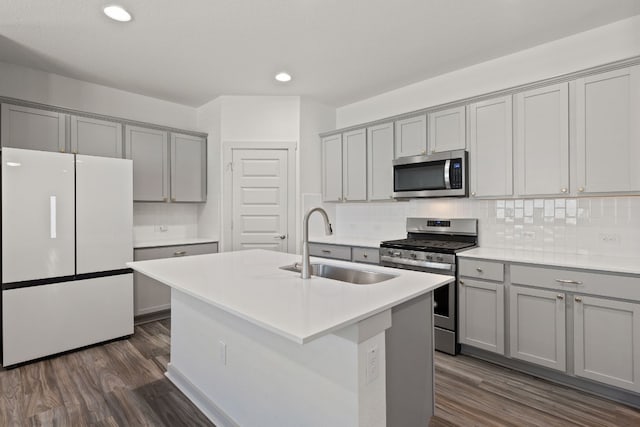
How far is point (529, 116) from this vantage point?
2.79 metres

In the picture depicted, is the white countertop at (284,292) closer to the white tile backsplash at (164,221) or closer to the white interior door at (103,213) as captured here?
the white interior door at (103,213)

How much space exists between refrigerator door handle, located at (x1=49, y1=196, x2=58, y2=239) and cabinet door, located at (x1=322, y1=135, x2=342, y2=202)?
9.19ft

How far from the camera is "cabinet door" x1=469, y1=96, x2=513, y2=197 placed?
115 inches

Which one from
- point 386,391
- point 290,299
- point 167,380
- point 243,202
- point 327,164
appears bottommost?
point 167,380

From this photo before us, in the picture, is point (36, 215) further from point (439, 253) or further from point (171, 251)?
point (439, 253)

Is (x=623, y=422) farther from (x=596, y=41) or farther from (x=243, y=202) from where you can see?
(x=243, y=202)

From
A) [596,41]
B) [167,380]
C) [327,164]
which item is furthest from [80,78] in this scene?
[596,41]

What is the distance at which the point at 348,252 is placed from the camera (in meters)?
3.83

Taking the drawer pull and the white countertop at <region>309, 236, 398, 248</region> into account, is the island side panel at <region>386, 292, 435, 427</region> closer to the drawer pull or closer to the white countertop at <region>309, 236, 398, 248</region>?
the drawer pull

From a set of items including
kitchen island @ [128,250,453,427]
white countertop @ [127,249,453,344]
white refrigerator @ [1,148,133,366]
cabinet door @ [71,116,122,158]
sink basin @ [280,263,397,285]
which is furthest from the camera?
cabinet door @ [71,116,122,158]

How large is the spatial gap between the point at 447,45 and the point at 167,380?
3.55 m

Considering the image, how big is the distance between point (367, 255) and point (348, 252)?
0.27 m

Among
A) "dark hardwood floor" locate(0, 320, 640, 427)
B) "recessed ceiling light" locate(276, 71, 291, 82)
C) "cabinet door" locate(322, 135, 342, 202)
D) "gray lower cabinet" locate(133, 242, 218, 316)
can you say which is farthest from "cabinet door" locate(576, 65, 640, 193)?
"gray lower cabinet" locate(133, 242, 218, 316)

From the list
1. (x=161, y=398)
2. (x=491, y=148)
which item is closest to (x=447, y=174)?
(x=491, y=148)
